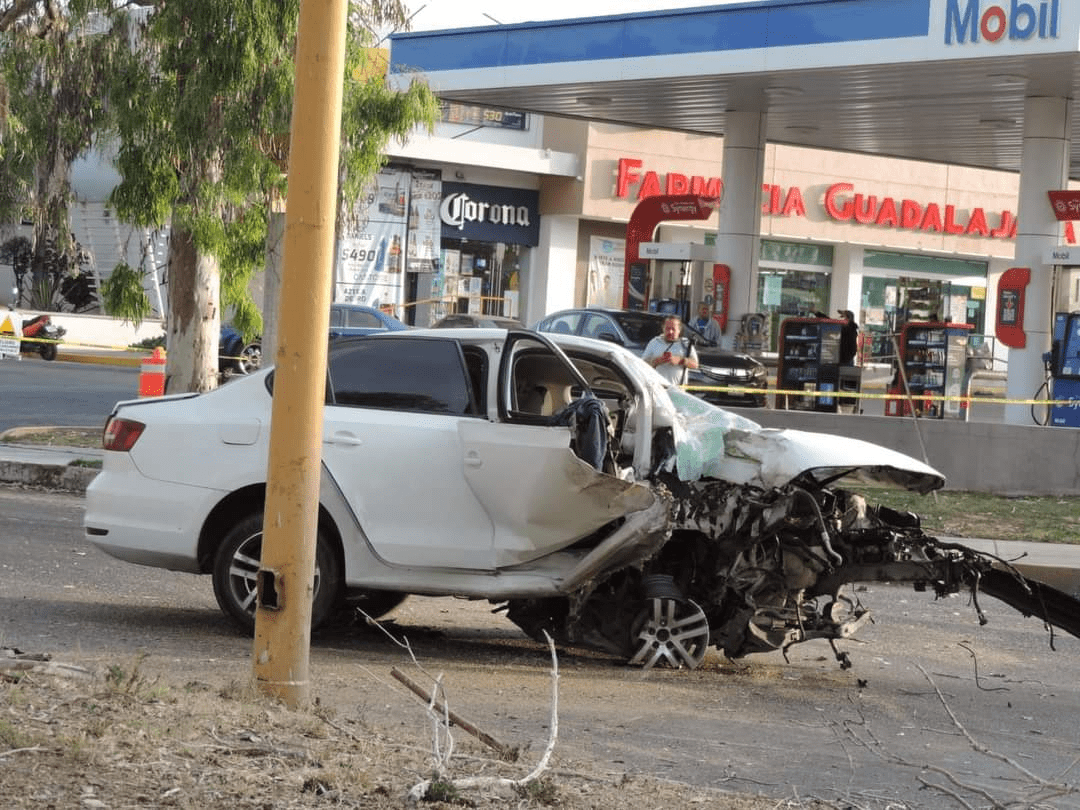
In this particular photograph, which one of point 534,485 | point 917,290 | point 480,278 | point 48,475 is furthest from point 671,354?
point 917,290

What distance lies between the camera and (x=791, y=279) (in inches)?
1982

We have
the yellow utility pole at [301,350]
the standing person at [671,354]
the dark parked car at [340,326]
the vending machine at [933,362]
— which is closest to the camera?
the yellow utility pole at [301,350]

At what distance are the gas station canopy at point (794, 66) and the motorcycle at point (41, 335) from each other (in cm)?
1070

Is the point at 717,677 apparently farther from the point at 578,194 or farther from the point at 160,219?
the point at 578,194

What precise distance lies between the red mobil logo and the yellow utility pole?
17.0 metres

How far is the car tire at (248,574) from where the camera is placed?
877cm

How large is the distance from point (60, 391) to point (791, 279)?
28690 mm

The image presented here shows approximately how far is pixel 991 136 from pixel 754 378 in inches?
364

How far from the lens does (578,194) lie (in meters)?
45.1

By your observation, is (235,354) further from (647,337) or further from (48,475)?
(48,475)

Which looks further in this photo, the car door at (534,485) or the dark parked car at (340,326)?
the dark parked car at (340,326)

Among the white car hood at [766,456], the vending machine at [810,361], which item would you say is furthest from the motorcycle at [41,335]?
the white car hood at [766,456]

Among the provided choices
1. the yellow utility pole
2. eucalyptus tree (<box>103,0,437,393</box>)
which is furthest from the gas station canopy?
the yellow utility pole

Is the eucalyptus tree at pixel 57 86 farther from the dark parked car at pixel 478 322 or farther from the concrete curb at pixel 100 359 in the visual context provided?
the concrete curb at pixel 100 359
